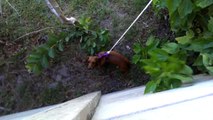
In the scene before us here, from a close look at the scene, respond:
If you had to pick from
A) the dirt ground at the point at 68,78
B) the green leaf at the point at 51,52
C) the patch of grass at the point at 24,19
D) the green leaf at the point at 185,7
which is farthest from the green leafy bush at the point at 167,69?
the patch of grass at the point at 24,19

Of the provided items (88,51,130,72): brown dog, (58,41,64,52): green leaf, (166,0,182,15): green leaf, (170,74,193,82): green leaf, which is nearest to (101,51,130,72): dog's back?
(88,51,130,72): brown dog

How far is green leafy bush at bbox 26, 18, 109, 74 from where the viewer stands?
83.8 inches

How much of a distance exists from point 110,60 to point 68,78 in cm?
31

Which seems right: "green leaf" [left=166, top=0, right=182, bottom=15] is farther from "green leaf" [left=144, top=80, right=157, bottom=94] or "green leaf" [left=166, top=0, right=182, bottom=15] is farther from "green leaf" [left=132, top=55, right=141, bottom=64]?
"green leaf" [left=132, top=55, right=141, bottom=64]

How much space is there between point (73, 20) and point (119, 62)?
1.23 ft

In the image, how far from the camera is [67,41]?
2.33 metres

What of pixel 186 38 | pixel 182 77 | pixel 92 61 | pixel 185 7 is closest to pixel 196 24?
pixel 186 38

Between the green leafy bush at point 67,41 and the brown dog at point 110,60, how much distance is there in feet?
0.21

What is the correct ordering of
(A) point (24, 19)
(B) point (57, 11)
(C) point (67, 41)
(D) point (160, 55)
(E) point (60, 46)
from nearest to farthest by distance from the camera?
(D) point (160, 55) < (B) point (57, 11) < (E) point (60, 46) < (C) point (67, 41) < (A) point (24, 19)

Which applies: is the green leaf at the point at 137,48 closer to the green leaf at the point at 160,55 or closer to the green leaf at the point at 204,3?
the green leaf at the point at 160,55

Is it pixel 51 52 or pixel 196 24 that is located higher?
pixel 51 52

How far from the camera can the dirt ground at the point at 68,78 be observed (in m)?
2.33

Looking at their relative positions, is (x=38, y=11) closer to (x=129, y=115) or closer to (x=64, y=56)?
(x=64, y=56)

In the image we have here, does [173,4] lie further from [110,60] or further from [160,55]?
[110,60]
